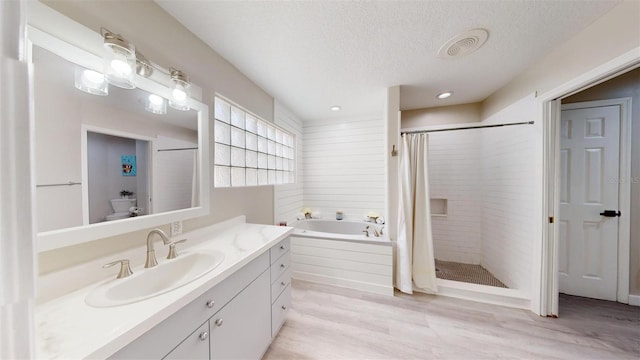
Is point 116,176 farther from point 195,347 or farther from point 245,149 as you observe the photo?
point 245,149

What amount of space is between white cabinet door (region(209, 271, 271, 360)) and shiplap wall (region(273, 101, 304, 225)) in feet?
4.25

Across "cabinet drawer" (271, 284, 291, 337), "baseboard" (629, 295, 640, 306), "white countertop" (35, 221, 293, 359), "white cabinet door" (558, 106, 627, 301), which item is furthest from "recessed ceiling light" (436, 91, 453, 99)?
"white countertop" (35, 221, 293, 359)

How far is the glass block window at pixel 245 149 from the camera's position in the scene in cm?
180

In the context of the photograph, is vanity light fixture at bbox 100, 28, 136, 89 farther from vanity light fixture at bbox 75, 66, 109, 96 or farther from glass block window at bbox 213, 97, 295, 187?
glass block window at bbox 213, 97, 295, 187

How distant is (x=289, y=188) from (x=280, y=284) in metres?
1.65

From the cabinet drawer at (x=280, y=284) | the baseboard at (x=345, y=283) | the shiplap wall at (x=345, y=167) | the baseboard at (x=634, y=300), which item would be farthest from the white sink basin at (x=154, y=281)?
the baseboard at (x=634, y=300)

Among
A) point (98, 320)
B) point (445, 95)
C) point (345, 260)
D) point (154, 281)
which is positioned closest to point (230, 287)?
point (154, 281)

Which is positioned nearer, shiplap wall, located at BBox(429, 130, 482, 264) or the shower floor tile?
the shower floor tile

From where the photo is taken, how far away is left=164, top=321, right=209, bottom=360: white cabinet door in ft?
2.82

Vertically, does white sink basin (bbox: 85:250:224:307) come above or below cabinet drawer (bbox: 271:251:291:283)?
above

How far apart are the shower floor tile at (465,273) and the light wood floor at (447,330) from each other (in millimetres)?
444

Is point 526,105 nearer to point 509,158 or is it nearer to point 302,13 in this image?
point 509,158

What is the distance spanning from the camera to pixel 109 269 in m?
1.02

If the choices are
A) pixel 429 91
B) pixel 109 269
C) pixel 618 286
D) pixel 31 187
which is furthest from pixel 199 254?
pixel 618 286
